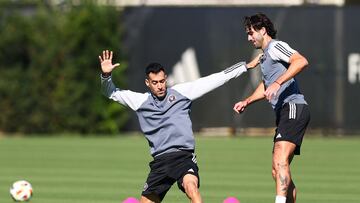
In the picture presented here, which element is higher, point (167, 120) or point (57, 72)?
point (57, 72)

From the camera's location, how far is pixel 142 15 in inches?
1139

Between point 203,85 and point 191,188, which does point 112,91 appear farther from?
point 191,188

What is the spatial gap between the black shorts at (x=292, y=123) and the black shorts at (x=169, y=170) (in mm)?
1036

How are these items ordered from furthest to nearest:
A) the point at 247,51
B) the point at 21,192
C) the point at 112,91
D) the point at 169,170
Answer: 1. the point at 247,51
2. the point at 21,192
3. the point at 112,91
4. the point at 169,170

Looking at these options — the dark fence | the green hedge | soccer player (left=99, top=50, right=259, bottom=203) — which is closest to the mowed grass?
the dark fence

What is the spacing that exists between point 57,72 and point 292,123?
59.1 ft

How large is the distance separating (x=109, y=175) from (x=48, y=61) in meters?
11.7

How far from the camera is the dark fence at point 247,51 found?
90.8 feet

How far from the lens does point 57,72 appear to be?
29.1 m

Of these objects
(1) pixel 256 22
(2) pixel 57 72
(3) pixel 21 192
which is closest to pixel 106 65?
(1) pixel 256 22

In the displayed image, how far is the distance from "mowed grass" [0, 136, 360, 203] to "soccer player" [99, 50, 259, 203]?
2.73 m

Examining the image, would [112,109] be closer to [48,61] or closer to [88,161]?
[48,61]

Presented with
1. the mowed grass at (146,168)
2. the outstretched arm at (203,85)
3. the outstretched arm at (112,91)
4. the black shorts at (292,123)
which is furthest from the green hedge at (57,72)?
the outstretched arm at (203,85)

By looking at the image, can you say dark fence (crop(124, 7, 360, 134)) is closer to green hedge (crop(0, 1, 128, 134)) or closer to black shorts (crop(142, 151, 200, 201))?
green hedge (crop(0, 1, 128, 134))
